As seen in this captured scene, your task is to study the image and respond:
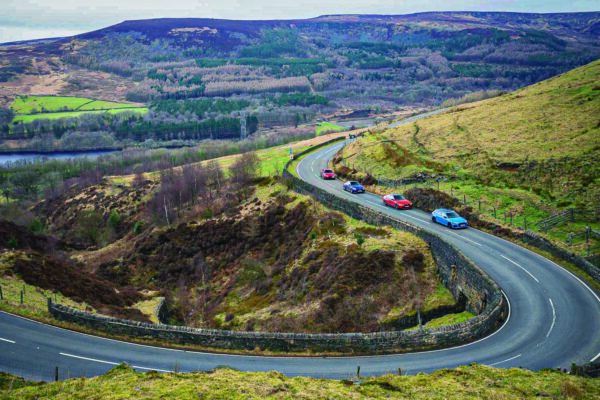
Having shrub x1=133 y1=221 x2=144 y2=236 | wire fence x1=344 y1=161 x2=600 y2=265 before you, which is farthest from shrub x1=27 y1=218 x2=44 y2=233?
wire fence x1=344 y1=161 x2=600 y2=265

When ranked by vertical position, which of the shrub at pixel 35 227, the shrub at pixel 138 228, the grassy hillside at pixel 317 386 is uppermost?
the grassy hillside at pixel 317 386

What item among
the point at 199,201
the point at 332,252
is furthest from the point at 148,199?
the point at 332,252

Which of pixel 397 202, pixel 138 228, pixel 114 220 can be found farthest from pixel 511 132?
pixel 114 220

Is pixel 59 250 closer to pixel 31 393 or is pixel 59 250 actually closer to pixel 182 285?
pixel 182 285

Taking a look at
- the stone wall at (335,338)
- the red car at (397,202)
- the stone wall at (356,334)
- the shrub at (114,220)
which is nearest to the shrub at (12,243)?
the stone wall at (356,334)

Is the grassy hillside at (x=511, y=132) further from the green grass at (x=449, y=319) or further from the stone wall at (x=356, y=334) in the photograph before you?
the green grass at (x=449, y=319)
